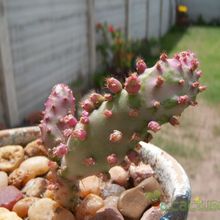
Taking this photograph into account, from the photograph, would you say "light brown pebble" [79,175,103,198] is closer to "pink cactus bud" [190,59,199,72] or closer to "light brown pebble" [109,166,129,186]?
"light brown pebble" [109,166,129,186]

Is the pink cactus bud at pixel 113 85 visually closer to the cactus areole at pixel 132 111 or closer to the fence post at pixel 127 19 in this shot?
the cactus areole at pixel 132 111

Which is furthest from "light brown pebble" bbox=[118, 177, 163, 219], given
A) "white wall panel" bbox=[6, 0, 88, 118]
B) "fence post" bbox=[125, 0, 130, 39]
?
"fence post" bbox=[125, 0, 130, 39]

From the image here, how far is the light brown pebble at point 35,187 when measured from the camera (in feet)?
3.76

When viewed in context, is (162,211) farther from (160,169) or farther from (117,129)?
(117,129)

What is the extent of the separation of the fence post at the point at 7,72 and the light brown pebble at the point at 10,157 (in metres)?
1.32

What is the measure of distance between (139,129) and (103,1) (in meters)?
3.73

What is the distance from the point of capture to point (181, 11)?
36.2 ft

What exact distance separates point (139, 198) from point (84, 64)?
121 inches

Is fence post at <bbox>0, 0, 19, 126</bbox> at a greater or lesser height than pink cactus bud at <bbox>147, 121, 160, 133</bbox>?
lesser

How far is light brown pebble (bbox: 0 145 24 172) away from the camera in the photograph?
4.09 feet

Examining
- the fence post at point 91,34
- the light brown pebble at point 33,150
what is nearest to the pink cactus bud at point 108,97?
the light brown pebble at point 33,150

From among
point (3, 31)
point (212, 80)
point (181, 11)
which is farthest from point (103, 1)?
point (181, 11)

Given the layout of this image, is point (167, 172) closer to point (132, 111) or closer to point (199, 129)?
point (132, 111)

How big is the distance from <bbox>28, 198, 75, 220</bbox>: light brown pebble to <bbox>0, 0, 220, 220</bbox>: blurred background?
1.35 ft
